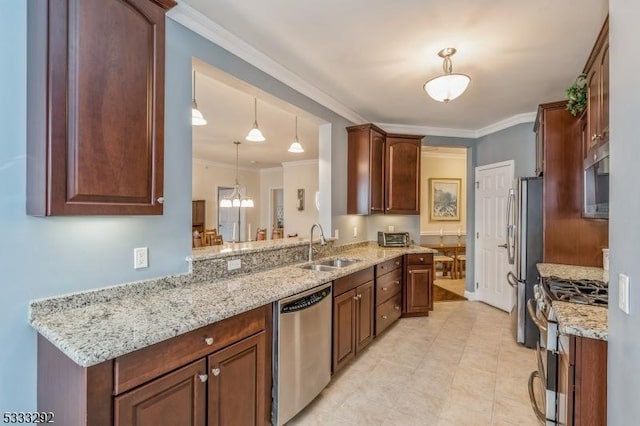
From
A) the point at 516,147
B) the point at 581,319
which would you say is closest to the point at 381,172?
the point at 516,147

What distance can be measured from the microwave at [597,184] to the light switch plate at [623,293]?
0.88m

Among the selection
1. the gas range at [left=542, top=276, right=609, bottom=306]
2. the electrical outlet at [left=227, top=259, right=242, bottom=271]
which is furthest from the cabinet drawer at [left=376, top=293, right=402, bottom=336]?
the electrical outlet at [left=227, top=259, right=242, bottom=271]

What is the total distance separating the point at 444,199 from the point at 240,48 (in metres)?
5.56

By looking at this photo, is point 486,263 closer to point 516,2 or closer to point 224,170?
point 516,2

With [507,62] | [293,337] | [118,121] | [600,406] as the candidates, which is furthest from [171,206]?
[507,62]

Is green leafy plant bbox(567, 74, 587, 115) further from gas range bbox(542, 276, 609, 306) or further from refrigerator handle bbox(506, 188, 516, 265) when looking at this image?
gas range bbox(542, 276, 609, 306)

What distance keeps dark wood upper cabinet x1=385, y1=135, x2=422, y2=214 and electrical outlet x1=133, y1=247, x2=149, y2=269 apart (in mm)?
2942

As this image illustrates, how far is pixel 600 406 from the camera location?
4.49 feet

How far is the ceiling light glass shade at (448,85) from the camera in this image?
227 cm

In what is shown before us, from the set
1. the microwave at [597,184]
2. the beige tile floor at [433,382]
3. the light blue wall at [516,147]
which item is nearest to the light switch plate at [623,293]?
the microwave at [597,184]

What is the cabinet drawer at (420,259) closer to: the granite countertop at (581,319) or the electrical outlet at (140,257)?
the granite countertop at (581,319)

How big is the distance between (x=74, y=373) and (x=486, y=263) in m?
4.82

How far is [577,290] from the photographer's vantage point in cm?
197

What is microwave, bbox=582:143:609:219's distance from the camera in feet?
5.66
